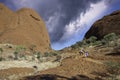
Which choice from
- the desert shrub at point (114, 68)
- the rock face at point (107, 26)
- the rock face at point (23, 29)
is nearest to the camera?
the desert shrub at point (114, 68)

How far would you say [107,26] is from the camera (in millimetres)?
59688

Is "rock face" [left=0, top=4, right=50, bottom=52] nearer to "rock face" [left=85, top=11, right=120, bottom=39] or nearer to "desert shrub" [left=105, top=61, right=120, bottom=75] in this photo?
"rock face" [left=85, top=11, right=120, bottom=39]

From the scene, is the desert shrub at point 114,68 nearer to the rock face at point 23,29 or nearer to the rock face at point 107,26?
the rock face at point 107,26

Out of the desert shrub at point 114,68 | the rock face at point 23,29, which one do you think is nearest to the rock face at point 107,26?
the rock face at point 23,29

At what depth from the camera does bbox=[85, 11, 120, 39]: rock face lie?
185 feet

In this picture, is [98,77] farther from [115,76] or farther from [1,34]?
[1,34]

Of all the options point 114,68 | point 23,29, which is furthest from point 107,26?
point 114,68

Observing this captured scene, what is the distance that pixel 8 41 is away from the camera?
63000 mm

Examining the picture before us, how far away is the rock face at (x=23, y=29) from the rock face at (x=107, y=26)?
44.8 ft

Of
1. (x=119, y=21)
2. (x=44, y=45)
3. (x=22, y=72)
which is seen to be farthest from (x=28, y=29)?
(x=22, y=72)

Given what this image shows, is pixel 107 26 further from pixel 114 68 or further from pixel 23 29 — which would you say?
pixel 114 68

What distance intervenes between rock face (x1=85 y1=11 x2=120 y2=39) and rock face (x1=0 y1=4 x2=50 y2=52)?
44.8 feet

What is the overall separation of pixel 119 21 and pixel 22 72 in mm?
35814

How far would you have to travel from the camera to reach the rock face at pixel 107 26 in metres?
56.5
